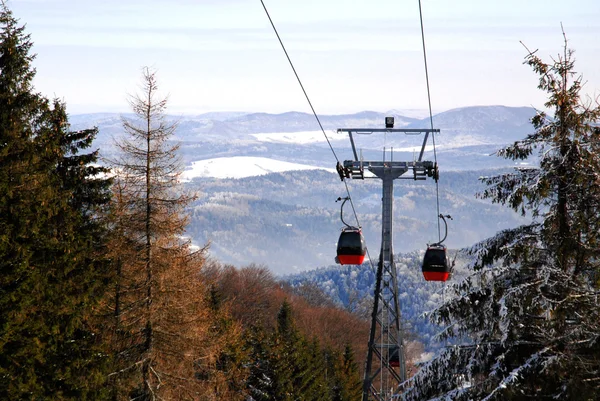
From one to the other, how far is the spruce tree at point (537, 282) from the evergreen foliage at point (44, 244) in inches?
413

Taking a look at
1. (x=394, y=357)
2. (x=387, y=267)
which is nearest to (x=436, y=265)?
(x=387, y=267)

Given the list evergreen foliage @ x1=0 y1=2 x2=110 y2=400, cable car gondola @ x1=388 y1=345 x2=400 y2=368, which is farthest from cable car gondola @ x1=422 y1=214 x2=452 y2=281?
evergreen foliage @ x1=0 y1=2 x2=110 y2=400

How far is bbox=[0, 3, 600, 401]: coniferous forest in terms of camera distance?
1199 centimetres

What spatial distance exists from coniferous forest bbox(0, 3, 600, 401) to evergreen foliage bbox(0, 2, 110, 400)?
1.7 inches

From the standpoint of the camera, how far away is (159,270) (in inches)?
886

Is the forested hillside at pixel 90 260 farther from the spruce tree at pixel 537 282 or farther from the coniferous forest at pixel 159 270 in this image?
the spruce tree at pixel 537 282

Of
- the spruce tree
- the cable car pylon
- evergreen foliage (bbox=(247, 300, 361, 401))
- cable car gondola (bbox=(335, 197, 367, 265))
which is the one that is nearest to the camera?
the spruce tree

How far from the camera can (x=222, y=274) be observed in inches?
4210

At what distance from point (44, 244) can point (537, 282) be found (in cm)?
1363

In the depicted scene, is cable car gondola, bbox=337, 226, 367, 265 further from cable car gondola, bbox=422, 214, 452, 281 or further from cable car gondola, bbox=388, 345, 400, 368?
cable car gondola, bbox=388, 345, 400, 368

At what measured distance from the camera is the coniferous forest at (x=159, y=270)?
39.3 ft

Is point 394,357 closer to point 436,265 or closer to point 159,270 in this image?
point 436,265

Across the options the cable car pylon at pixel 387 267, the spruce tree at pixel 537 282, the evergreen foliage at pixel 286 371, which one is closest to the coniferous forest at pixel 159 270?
the spruce tree at pixel 537 282

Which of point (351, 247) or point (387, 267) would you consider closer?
point (387, 267)
